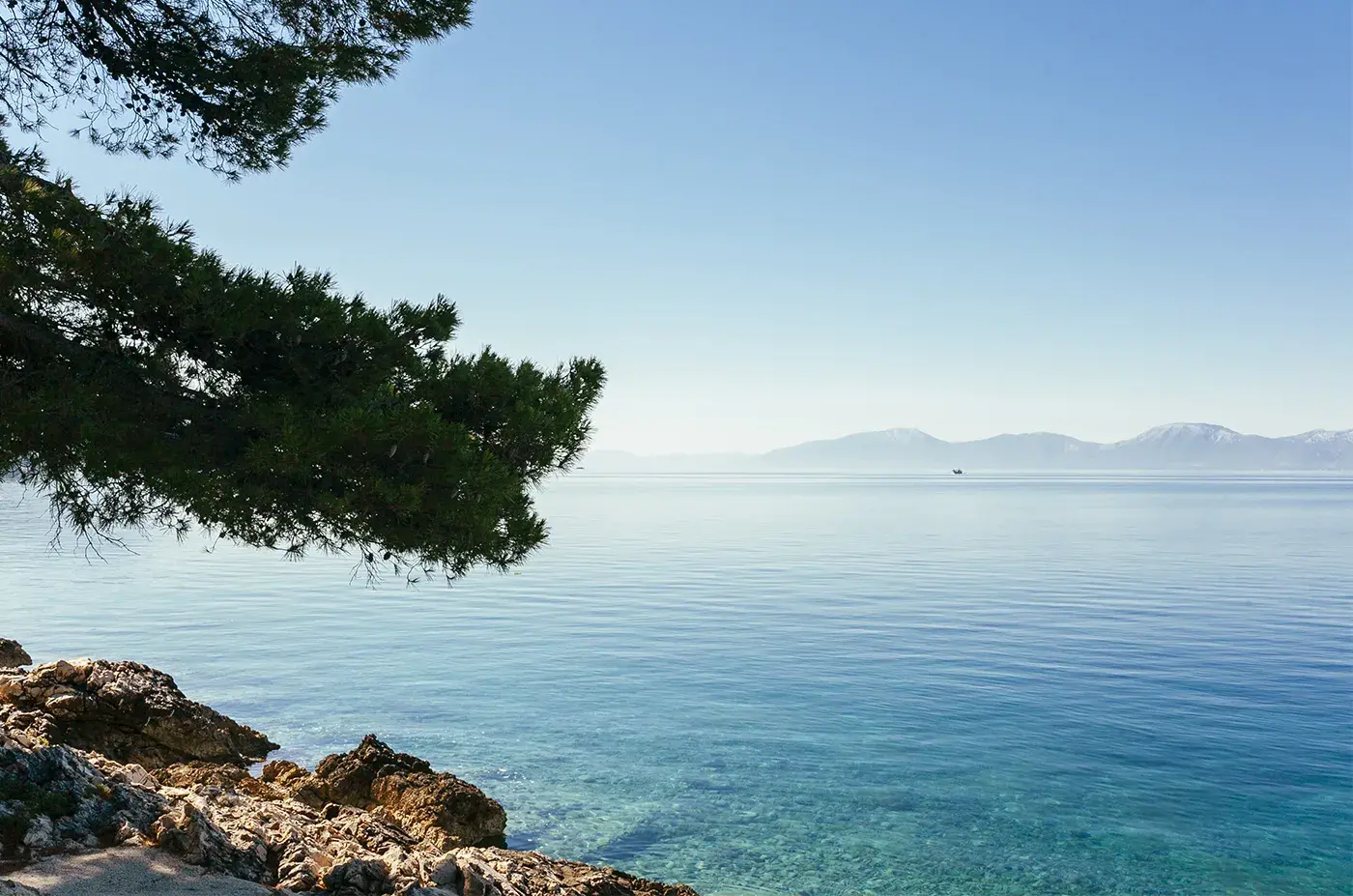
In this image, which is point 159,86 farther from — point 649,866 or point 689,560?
point 689,560

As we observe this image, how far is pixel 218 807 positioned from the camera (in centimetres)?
730

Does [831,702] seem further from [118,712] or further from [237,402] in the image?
[237,402]

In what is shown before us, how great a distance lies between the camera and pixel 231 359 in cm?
635

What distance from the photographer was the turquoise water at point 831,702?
33.2 ft

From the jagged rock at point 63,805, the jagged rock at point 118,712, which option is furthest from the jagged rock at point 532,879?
the jagged rock at point 118,712

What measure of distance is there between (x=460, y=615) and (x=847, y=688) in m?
11.8

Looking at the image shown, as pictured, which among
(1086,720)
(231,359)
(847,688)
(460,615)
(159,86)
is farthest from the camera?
(460,615)

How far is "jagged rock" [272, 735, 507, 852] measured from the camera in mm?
9380

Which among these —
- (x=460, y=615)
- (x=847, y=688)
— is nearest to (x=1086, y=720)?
(x=847, y=688)

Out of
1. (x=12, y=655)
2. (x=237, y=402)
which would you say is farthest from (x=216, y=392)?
(x=12, y=655)

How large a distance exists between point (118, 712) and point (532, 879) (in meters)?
5.78

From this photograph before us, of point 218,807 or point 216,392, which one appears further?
point 218,807

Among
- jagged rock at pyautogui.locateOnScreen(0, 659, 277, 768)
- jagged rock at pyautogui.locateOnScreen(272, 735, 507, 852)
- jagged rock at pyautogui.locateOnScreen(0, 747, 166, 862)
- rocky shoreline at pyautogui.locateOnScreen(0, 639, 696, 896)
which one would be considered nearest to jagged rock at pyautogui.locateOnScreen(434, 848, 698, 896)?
rocky shoreline at pyautogui.locateOnScreen(0, 639, 696, 896)

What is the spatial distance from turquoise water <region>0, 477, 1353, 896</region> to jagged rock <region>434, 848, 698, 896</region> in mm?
1342
